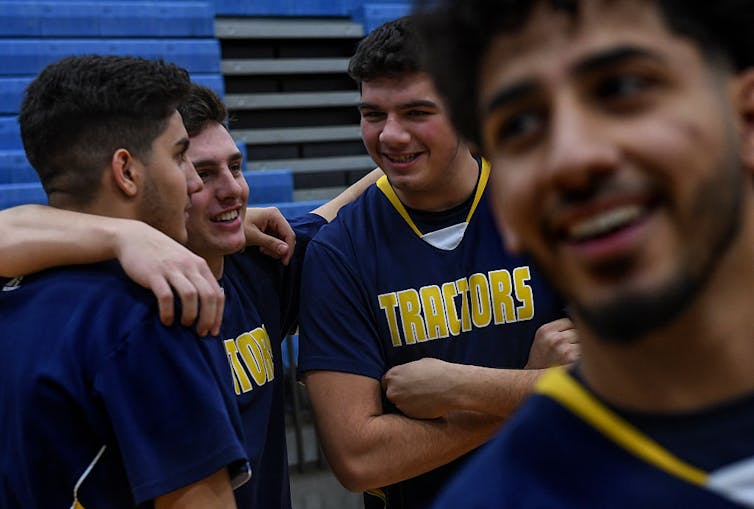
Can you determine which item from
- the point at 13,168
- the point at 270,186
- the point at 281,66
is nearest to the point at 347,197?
the point at 270,186

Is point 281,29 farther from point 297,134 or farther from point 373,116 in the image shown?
point 373,116

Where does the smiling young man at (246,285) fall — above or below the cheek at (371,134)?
below

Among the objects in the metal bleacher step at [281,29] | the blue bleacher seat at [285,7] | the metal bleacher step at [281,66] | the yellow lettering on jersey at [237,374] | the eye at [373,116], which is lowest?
the yellow lettering on jersey at [237,374]

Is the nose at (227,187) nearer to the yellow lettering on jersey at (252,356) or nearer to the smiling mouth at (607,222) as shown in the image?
the yellow lettering on jersey at (252,356)

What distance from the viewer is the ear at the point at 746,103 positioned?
1.07 meters

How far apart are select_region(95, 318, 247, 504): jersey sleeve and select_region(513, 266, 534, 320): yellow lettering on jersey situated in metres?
0.92

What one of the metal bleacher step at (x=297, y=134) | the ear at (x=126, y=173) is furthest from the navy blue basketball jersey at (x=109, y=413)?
the metal bleacher step at (x=297, y=134)

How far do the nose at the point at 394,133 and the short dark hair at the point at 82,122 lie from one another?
65 cm

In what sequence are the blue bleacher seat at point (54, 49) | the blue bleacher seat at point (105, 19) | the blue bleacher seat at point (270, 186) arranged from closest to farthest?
the blue bleacher seat at point (270, 186) < the blue bleacher seat at point (54, 49) < the blue bleacher seat at point (105, 19)

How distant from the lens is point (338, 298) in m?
2.52

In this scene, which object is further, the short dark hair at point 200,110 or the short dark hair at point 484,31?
the short dark hair at point 200,110

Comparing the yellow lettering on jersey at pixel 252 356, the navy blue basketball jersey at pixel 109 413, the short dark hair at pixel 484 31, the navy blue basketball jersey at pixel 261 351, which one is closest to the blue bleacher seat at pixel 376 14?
the navy blue basketball jersey at pixel 261 351

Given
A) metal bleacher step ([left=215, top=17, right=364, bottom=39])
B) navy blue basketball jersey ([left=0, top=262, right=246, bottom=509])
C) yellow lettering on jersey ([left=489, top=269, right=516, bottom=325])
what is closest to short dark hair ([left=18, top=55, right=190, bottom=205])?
navy blue basketball jersey ([left=0, top=262, right=246, bottom=509])

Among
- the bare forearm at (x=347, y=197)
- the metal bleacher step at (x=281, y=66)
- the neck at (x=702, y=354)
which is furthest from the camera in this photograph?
the metal bleacher step at (x=281, y=66)
